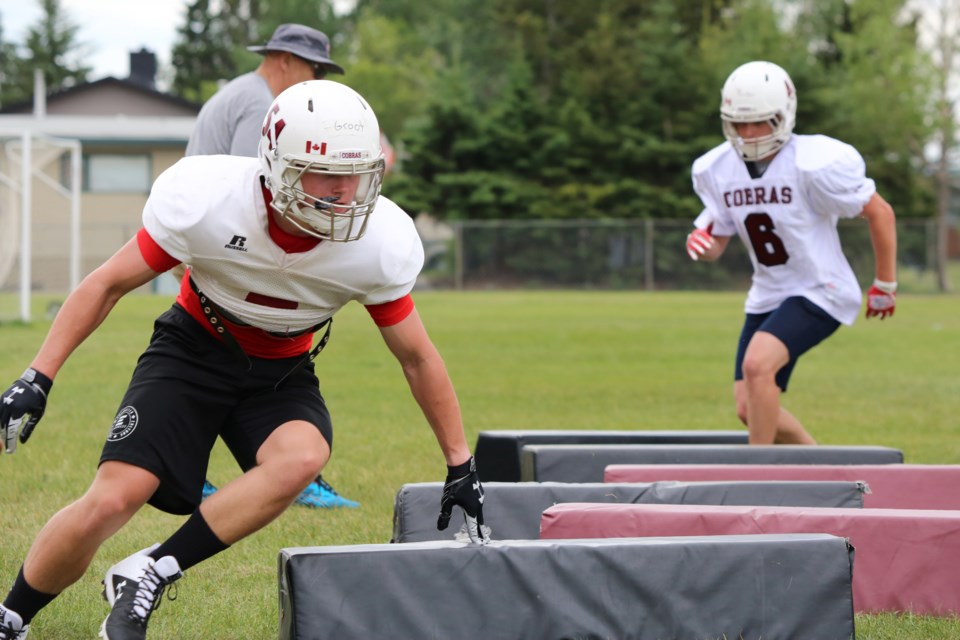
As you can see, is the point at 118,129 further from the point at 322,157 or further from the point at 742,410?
the point at 322,157

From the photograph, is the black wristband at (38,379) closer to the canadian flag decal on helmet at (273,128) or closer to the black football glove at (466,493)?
the canadian flag decal on helmet at (273,128)

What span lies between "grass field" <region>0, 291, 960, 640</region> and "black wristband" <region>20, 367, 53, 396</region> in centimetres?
96

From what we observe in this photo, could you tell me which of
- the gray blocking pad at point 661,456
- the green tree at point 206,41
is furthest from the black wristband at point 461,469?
the green tree at point 206,41

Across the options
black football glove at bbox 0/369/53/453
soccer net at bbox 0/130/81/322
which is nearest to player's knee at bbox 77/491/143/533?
black football glove at bbox 0/369/53/453

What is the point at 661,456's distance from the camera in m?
6.35

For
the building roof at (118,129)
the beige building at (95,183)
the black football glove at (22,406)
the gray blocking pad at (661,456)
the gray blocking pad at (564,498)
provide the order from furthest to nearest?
the building roof at (118,129), the beige building at (95,183), the gray blocking pad at (661,456), the gray blocking pad at (564,498), the black football glove at (22,406)

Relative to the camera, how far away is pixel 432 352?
4.03 metres

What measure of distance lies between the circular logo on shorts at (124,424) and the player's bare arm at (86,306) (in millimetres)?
266

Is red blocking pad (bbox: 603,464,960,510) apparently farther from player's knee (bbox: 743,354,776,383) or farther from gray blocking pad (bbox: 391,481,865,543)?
player's knee (bbox: 743,354,776,383)

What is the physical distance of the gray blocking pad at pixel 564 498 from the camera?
5.04 metres

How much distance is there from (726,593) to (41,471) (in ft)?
14.2

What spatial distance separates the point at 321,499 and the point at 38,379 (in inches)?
112

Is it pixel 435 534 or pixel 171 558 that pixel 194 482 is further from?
pixel 435 534

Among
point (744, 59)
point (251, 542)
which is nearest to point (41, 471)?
point (251, 542)
